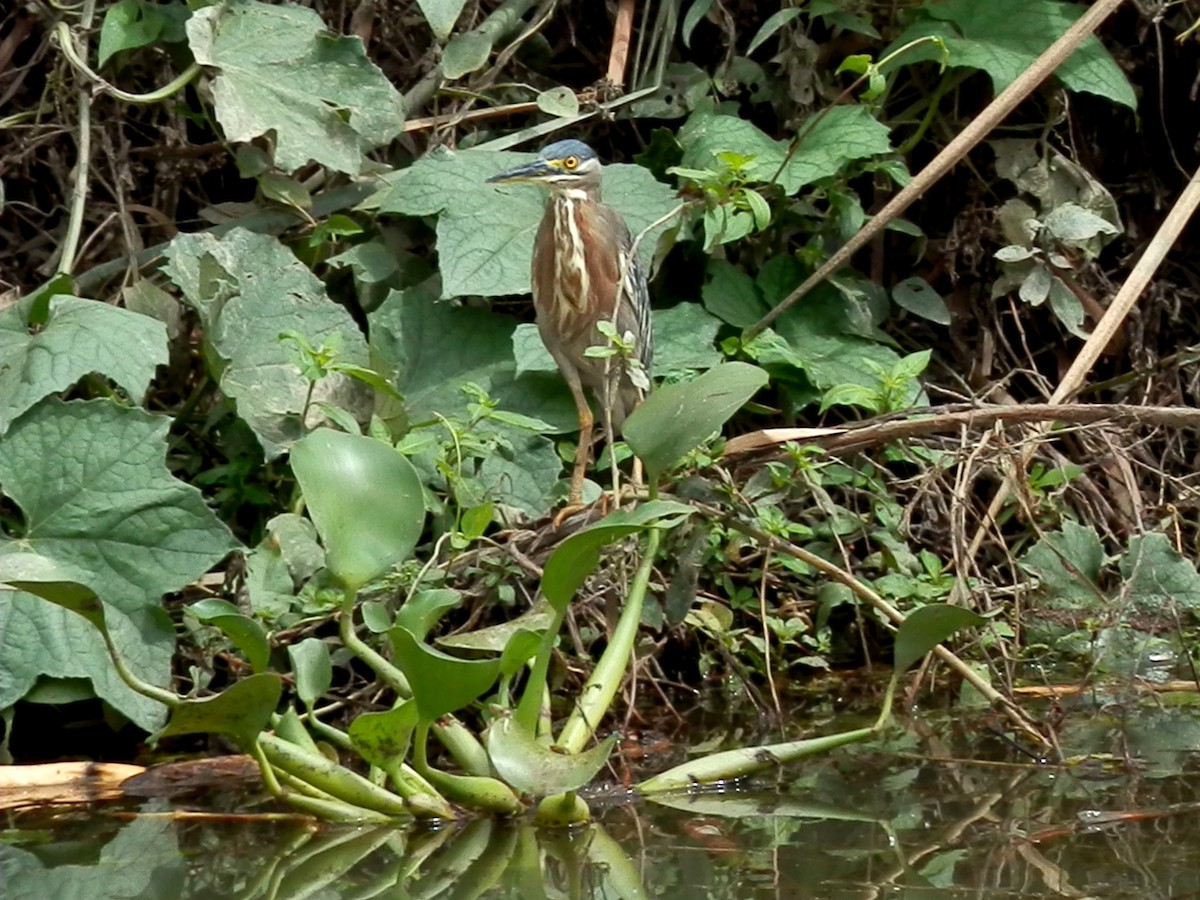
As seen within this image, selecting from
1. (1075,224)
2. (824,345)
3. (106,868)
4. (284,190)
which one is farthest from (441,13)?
(106,868)

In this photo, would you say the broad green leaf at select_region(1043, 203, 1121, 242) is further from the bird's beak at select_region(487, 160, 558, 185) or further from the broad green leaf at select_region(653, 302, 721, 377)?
the bird's beak at select_region(487, 160, 558, 185)

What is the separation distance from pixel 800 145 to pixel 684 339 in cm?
64

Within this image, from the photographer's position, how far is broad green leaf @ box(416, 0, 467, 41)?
439 centimetres

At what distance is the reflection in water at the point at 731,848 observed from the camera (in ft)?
7.95

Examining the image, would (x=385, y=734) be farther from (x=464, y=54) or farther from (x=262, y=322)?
(x=464, y=54)

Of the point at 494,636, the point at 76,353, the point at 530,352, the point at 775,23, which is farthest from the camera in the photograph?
the point at 775,23

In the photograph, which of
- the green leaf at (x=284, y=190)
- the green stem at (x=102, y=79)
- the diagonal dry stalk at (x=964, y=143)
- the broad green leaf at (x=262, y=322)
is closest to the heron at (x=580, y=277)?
the diagonal dry stalk at (x=964, y=143)

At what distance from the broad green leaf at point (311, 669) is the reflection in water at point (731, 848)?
218 millimetres

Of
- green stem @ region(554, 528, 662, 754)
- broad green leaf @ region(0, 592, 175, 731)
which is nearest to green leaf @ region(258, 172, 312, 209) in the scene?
broad green leaf @ region(0, 592, 175, 731)

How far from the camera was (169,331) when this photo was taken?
14.0ft

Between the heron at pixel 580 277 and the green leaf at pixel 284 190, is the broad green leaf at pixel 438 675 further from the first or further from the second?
the green leaf at pixel 284 190

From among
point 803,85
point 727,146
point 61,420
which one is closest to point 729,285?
point 727,146

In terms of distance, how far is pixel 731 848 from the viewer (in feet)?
8.59

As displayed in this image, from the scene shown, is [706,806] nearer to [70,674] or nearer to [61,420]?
[70,674]
